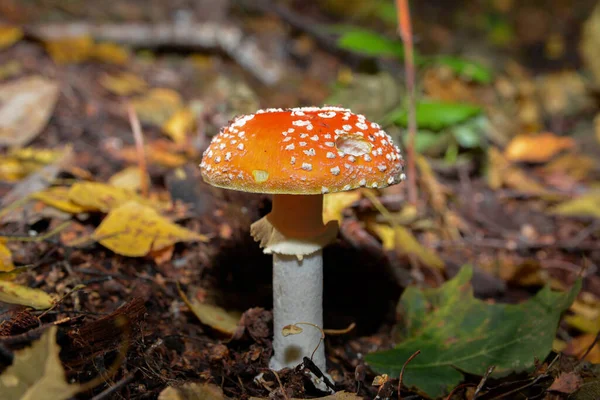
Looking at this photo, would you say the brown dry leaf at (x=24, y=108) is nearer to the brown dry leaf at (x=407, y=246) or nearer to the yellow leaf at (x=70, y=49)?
the yellow leaf at (x=70, y=49)

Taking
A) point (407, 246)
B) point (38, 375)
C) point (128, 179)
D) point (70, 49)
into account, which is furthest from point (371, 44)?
point (70, 49)

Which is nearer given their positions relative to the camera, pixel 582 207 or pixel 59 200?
pixel 59 200

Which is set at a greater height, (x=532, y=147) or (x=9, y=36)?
(x=9, y=36)

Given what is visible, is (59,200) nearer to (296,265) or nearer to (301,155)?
(296,265)

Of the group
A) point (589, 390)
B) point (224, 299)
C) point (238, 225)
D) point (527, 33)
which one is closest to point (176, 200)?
point (238, 225)

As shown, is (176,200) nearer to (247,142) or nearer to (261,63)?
(247,142)

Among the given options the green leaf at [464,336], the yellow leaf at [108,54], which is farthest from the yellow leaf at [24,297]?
the yellow leaf at [108,54]

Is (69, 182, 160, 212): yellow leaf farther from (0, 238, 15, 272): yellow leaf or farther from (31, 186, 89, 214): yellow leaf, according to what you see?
(0, 238, 15, 272): yellow leaf
